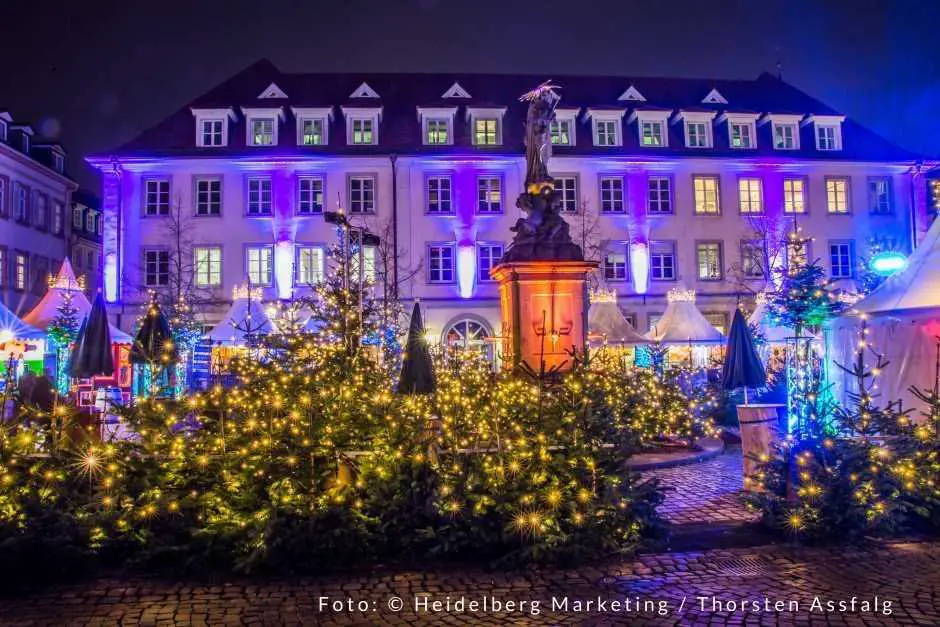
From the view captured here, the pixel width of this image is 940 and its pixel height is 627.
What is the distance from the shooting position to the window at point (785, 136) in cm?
3672

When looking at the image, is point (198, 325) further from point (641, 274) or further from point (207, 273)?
point (641, 274)

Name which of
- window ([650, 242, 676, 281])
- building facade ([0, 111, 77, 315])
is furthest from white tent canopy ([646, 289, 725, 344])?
building facade ([0, 111, 77, 315])

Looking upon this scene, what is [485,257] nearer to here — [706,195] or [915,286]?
[706,195]

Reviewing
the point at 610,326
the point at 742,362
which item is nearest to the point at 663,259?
the point at 610,326

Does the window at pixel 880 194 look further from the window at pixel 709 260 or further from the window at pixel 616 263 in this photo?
the window at pixel 616 263

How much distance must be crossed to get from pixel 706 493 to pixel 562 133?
A: 28.0m

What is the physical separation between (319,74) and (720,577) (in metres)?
36.6

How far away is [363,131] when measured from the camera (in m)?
34.5

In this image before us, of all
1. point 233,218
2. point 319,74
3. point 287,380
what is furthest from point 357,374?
point 319,74

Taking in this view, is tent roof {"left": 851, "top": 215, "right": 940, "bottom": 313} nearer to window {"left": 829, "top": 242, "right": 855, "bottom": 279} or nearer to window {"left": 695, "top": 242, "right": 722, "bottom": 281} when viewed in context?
window {"left": 695, "top": 242, "right": 722, "bottom": 281}

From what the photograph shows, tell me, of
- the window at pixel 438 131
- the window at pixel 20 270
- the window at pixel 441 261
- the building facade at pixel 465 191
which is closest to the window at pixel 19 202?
the window at pixel 20 270

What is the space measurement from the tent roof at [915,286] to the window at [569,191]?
1998cm

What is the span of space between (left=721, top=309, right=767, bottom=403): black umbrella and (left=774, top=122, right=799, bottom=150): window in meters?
30.3

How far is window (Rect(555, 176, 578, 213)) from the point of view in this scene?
34562 millimetres
